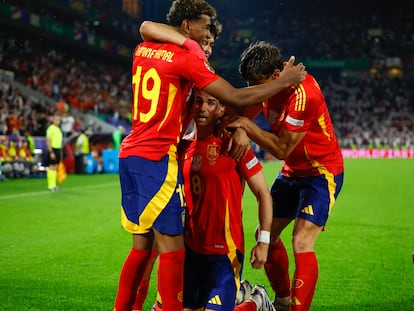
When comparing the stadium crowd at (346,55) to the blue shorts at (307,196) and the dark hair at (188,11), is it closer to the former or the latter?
the blue shorts at (307,196)

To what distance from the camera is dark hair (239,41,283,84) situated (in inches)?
165

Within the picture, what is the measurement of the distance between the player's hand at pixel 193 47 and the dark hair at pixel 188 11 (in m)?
0.21

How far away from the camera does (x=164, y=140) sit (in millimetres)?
3574

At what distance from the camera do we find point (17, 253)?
7.21m

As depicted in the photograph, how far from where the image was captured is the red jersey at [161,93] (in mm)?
3494

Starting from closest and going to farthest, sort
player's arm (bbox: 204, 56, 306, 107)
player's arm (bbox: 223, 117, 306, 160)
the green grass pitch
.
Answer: player's arm (bbox: 204, 56, 306, 107) → player's arm (bbox: 223, 117, 306, 160) → the green grass pitch

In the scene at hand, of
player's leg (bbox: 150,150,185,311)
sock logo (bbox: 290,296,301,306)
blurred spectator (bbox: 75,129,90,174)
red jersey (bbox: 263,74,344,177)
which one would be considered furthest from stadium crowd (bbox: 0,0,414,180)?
player's leg (bbox: 150,150,185,311)

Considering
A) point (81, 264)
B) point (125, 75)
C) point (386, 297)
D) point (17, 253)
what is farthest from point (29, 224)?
point (125, 75)

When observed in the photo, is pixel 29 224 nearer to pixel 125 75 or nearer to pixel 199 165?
pixel 199 165

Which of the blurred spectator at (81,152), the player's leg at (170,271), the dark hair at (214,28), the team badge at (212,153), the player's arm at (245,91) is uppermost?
the dark hair at (214,28)

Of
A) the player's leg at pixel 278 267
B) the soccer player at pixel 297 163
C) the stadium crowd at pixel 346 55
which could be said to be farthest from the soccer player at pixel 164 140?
the stadium crowd at pixel 346 55

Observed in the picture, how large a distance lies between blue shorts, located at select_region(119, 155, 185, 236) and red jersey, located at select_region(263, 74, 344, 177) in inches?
42.7

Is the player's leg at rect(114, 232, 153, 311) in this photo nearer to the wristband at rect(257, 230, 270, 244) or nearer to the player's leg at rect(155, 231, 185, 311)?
the player's leg at rect(155, 231, 185, 311)

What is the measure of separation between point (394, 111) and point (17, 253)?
157 feet
